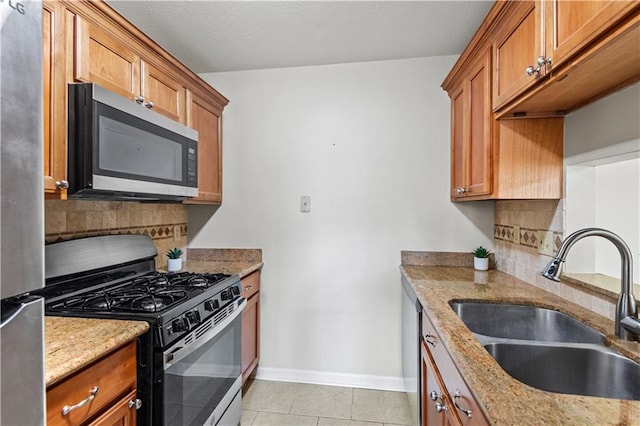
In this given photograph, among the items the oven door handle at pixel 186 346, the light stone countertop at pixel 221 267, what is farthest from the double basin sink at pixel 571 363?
the light stone countertop at pixel 221 267

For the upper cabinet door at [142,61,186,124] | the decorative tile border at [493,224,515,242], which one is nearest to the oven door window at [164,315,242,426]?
the upper cabinet door at [142,61,186,124]

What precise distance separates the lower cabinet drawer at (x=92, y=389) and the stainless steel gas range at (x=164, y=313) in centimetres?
6

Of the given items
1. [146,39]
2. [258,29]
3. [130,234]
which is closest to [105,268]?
[130,234]

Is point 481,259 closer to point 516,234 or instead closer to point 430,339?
point 516,234

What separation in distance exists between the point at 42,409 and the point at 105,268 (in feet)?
4.68

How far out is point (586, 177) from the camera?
1520 mm

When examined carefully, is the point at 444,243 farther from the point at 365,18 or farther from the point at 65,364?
the point at 65,364

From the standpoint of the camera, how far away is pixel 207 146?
2396 mm

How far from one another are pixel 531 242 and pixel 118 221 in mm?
Answer: 2414

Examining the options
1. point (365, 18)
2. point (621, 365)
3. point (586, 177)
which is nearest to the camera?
point (621, 365)

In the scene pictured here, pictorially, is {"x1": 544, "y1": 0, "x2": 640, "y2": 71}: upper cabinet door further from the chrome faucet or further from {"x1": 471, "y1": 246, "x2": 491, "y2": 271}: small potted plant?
{"x1": 471, "y1": 246, "x2": 491, "y2": 271}: small potted plant

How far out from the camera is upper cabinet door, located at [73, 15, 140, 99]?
1334 millimetres

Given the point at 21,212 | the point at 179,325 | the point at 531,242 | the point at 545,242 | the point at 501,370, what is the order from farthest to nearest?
the point at 531,242
the point at 545,242
the point at 179,325
the point at 501,370
the point at 21,212

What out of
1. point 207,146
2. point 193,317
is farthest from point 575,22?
point 207,146
